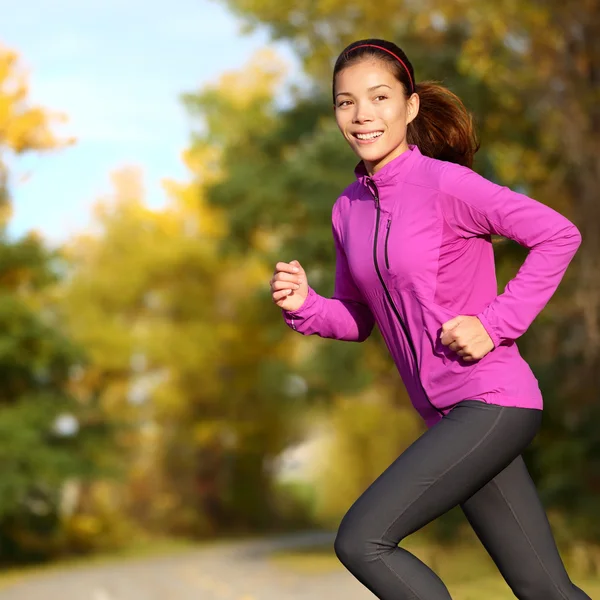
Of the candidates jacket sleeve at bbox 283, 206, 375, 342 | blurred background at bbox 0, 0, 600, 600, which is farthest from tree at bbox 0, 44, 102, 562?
jacket sleeve at bbox 283, 206, 375, 342

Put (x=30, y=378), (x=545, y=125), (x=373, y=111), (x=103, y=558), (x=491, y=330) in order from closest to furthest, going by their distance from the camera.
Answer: (x=491, y=330) → (x=373, y=111) → (x=545, y=125) → (x=30, y=378) → (x=103, y=558)

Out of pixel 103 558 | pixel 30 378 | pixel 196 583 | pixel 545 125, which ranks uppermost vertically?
pixel 545 125

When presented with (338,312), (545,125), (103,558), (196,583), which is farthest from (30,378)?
(338,312)

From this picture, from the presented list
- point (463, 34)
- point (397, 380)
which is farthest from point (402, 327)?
point (397, 380)

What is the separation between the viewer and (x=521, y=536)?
3158 mm

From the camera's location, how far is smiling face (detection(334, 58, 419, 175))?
130 inches

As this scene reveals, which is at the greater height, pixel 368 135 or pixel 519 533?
pixel 368 135

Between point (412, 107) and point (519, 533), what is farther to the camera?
point (412, 107)

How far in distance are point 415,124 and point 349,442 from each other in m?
29.9

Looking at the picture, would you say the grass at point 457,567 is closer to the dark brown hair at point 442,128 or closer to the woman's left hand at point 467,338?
the dark brown hair at point 442,128

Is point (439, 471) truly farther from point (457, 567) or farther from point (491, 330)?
point (457, 567)

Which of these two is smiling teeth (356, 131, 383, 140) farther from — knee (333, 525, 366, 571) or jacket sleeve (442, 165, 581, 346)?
knee (333, 525, 366, 571)

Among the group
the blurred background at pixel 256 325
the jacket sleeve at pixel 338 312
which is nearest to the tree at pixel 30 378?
the blurred background at pixel 256 325

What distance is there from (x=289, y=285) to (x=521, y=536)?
3.31 ft
